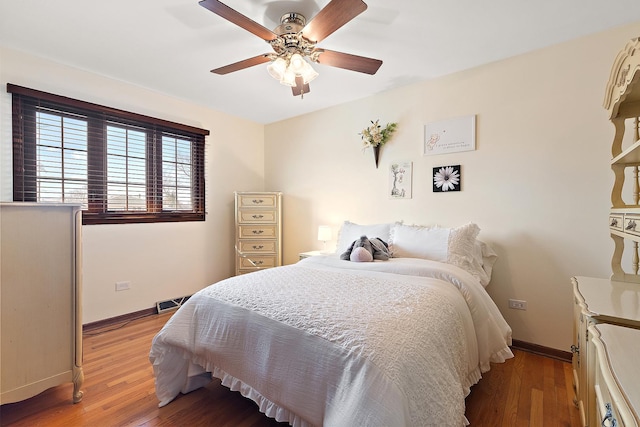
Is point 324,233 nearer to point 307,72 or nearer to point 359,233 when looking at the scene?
point 359,233

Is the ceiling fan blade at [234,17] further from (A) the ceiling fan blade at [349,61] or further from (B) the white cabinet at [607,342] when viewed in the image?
(B) the white cabinet at [607,342]

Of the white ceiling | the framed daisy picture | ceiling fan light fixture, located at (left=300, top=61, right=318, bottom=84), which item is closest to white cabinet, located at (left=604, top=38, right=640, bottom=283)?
the white ceiling

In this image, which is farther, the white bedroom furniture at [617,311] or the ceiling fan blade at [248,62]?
the ceiling fan blade at [248,62]

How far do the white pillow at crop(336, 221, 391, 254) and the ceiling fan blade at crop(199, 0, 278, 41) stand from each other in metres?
1.81

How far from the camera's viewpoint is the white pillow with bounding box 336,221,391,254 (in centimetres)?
273

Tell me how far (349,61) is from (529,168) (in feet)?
5.63

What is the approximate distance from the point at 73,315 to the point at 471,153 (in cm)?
327

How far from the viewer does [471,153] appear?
8.61ft

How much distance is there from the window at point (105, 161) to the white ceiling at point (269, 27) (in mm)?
438

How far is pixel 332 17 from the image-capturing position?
1.58 metres

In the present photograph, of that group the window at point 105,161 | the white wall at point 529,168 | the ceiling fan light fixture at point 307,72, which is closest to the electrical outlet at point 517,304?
the white wall at point 529,168

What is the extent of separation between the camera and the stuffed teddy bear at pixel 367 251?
237 cm

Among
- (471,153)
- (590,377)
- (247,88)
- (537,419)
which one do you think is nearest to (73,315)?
(247,88)

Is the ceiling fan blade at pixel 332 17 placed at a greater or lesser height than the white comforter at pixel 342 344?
greater
